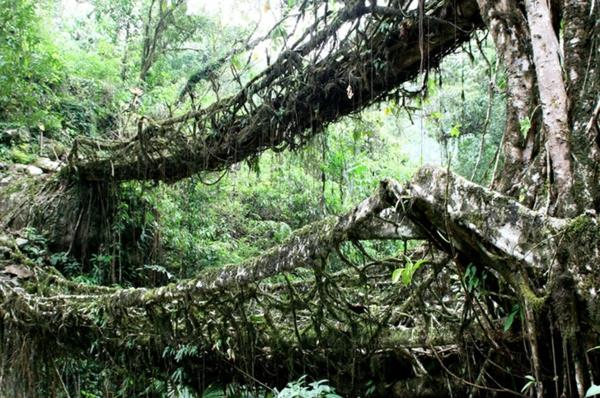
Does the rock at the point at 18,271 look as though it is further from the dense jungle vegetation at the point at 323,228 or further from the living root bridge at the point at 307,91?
the living root bridge at the point at 307,91

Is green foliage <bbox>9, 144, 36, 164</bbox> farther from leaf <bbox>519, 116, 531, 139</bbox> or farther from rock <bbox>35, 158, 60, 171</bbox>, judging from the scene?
leaf <bbox>519, 116, 531, 139</bbox>

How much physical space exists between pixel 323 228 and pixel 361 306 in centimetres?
64

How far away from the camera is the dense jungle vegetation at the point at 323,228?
1.68m

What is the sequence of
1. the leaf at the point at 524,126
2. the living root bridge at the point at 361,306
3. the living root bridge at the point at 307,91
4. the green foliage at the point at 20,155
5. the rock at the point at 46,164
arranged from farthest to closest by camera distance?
the rock at the point at 46,164 < the green foliage at the point at 20,155 < the living root bridge at the point at 307,91 < the leaf at the point at 524,126 < the living root bridge at the point at 361,306

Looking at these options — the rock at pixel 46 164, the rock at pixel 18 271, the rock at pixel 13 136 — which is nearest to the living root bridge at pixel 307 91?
the rock at pixel 18 271

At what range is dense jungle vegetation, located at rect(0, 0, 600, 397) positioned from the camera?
1681mm

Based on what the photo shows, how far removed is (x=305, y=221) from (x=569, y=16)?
22.8 feet

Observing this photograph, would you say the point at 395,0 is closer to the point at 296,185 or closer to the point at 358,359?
the point at 358,359

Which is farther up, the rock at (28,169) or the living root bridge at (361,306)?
the rock at (28,169)

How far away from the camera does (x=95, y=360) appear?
4.14 meters

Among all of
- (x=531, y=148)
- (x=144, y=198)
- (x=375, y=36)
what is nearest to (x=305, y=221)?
(x=144, y=198)

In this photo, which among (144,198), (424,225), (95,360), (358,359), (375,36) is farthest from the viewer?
(144,198)

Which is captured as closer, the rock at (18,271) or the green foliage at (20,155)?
the rock at (18,271)

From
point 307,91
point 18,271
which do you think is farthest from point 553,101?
point 18,271
